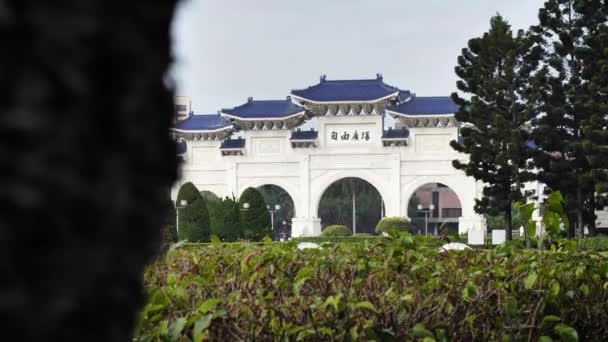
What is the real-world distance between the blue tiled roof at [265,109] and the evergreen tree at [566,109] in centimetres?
1449

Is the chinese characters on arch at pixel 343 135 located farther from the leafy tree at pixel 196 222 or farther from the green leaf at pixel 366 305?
the green leaf at pixel 366 305

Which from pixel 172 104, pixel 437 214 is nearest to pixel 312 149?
pixel 437 214

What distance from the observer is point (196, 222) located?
106 ft

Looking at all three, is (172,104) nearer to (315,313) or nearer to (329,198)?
(315,313)

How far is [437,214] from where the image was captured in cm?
5931

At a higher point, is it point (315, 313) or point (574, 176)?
point (574, 176)

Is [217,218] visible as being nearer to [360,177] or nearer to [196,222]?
[196,222]

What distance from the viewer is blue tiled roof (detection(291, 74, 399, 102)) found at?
38750 millimetres

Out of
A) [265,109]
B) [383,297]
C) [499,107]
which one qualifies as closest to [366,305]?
[383,297]

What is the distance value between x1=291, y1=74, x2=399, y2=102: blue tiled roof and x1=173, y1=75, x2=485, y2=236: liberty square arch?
37 mm

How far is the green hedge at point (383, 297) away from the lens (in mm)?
2604

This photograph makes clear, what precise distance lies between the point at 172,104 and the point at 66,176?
0.56 ft

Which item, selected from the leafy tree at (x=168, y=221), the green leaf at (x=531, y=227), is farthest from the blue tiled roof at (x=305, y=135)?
the green leaf at (x=531, y=227)

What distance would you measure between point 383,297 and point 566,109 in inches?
914
